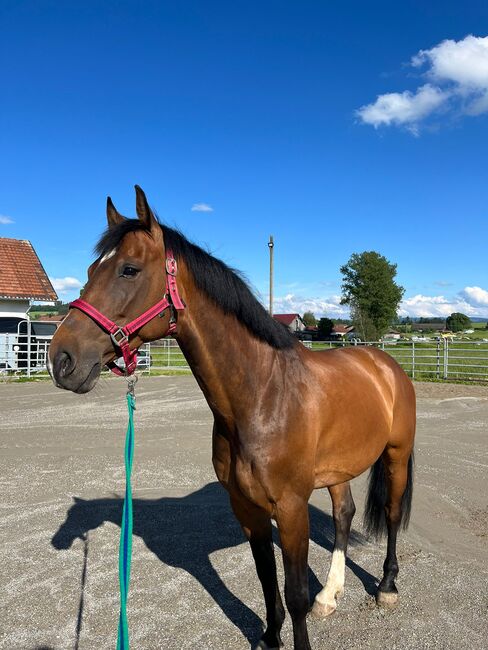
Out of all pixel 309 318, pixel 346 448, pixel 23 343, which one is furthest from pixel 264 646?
pixel 309 318

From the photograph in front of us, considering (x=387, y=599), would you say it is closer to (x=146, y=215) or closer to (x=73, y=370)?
(x=73, y=370)

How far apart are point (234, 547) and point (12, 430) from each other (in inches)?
248

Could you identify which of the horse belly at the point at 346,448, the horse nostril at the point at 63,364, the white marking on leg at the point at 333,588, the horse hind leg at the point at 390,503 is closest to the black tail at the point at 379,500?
the horse hind leg at the point at 390,503

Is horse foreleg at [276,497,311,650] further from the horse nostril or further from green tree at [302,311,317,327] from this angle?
green tree at [302,311,317,327]

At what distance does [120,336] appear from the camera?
1.88 meters

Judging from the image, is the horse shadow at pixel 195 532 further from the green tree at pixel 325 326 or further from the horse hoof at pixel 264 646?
the green tree at pixel 325 326

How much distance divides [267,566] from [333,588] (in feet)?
2.56

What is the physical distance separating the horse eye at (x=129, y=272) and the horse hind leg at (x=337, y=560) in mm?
2287

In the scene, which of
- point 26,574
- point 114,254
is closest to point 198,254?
point 114,254

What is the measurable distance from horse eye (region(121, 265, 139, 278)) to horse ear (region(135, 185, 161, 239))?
19cm

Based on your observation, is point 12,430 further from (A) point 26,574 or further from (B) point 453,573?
(B) point 453,573

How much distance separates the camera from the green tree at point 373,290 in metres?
50.0

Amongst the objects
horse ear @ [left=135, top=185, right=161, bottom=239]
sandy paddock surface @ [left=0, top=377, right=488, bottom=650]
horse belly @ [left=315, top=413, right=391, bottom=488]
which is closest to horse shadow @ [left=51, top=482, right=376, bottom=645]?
sandy paddock surface @ [left=0, top=377, right=488, bottom=650]

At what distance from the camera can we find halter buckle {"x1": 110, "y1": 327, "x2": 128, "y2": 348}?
73.4 inches
